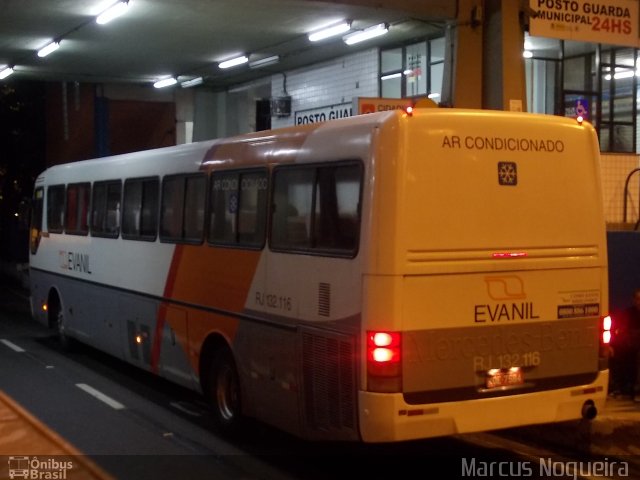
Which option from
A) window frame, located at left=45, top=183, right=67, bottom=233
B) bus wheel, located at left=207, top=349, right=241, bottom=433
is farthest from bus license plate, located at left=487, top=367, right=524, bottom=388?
window frame, located at left=45, top=183, right=67, bottom=233

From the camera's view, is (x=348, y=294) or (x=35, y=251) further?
(x=35, y=251)

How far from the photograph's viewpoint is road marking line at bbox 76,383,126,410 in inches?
436

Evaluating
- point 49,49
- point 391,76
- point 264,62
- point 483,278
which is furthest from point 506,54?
point 49,49

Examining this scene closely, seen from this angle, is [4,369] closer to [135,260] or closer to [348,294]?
[135,260]

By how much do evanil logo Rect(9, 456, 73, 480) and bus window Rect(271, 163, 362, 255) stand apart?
2.69 m

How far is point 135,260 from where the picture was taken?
39.1ft

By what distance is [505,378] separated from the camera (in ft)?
24.7

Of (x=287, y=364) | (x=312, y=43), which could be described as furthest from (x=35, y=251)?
(x=287, y=364)

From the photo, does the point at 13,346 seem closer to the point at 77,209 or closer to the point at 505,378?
the point at 77,209

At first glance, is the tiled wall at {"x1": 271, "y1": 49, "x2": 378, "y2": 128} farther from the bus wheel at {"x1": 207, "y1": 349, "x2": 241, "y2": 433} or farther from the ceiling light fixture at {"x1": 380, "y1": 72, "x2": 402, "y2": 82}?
the bus wheel at {"x1": 207, "y1": 349, "x2": 241, "y2": 433}

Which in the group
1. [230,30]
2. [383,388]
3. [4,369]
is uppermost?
[230,30]

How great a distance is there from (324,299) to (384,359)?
34.5 inches

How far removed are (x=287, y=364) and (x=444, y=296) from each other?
171 cm

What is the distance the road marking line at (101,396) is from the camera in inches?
436
